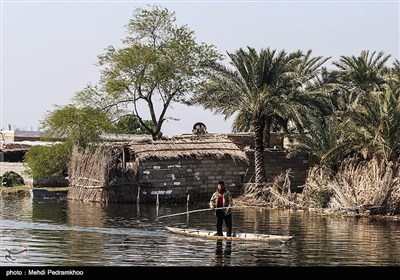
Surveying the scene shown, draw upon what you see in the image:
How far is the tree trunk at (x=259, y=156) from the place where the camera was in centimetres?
4888

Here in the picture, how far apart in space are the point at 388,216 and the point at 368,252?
512 inches

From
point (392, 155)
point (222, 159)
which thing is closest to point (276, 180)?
point (222, 159)

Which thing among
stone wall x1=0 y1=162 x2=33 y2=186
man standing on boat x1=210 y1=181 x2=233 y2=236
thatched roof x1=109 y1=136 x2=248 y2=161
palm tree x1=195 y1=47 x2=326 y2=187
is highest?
palm tree x1=195 y1=47 x2=326 y2=187

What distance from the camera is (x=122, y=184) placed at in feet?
161

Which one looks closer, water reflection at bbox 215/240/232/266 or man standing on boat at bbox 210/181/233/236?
water reflection at bbox 215/240/232/266

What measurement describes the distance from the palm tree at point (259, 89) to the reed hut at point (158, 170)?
256 centimetres

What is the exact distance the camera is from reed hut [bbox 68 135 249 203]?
49156mm

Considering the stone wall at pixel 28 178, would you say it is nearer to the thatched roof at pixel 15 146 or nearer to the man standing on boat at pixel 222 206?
the thatched roof at pixel 15 146

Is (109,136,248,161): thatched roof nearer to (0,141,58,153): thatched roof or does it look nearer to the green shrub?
the green shrub

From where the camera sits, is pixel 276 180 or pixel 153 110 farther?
pixel 153 110

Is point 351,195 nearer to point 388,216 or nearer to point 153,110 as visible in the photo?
point 388,216

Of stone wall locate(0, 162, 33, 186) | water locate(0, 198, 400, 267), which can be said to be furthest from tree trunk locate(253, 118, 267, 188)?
stone wall locate(0, 162, 33, 186)

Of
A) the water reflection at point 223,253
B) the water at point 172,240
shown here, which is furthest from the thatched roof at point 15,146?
the water reflection at point 223,253

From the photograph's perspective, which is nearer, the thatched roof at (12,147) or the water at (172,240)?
the water at (172,240)
